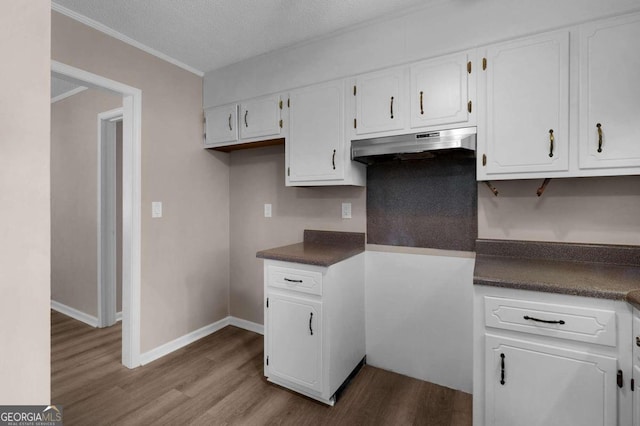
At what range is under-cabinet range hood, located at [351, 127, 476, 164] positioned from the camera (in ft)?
5.70

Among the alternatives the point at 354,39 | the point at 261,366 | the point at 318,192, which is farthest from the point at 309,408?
the point at 354,39

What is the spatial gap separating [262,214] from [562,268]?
89.7 inches

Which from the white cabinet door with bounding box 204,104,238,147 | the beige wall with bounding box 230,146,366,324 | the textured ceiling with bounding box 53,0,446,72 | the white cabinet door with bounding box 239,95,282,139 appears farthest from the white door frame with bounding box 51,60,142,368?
the beige wall with bounding box 230,146,366,324

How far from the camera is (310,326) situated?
191 centimetres

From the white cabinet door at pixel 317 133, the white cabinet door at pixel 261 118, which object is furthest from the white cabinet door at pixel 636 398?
the white cabinet door at pixel 261 118

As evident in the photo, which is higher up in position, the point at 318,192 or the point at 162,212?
the point at 318,192

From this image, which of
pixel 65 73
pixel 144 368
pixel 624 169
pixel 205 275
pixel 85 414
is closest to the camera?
pixel 624 169

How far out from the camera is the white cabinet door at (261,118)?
2.42m

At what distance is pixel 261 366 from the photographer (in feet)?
7.77
